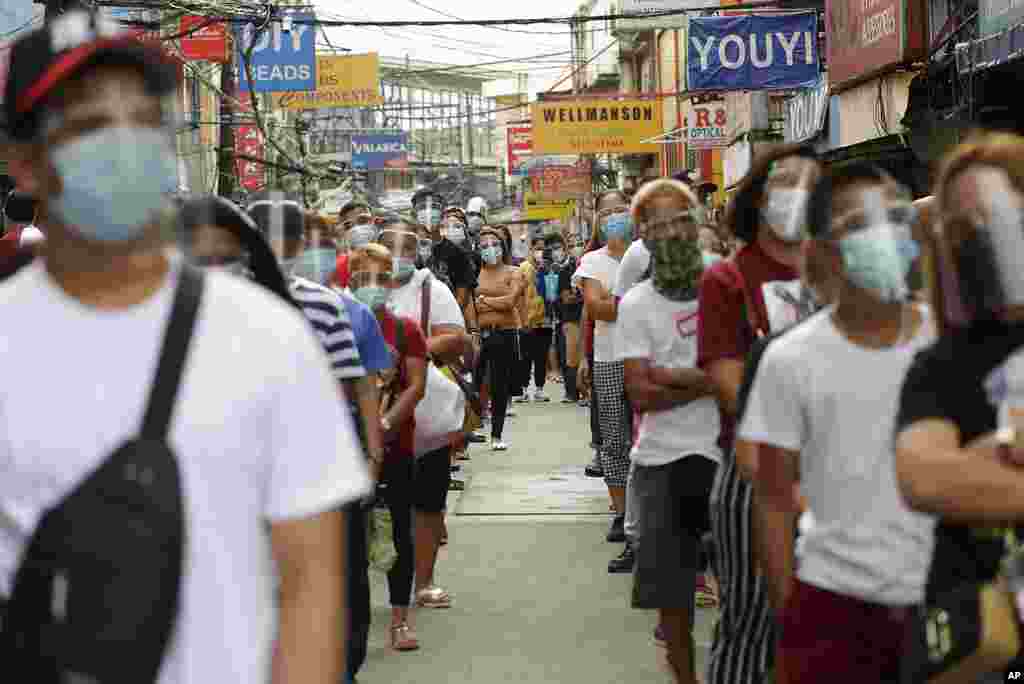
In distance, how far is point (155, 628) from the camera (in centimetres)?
244

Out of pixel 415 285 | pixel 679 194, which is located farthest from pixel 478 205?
pixel 679 194

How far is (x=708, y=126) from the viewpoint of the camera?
31188 mm

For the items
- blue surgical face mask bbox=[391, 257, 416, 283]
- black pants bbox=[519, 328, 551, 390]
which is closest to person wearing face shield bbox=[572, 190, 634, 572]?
blue surgical face mask bbox=[391, 257, 416, 283]

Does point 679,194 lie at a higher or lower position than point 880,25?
lower

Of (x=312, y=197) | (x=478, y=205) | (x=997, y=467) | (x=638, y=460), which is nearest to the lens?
(x=997, y=467)

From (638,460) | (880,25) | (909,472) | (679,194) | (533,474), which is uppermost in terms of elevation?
(880,25)

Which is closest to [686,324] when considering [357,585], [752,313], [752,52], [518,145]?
[752,313]

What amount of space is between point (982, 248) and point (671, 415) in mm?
3911

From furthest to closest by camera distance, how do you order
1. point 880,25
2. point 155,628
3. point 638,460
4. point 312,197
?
point 312,197 < point 880,25 < point 638,460 < point 155,628

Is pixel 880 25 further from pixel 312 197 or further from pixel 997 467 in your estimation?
pixel 312 197

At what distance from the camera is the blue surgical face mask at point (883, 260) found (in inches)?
145

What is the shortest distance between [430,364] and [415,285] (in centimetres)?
44

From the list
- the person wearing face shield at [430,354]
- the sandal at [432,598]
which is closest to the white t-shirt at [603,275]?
the person wearing face shield at [430,354]

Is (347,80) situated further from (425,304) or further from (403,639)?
(403,639)
